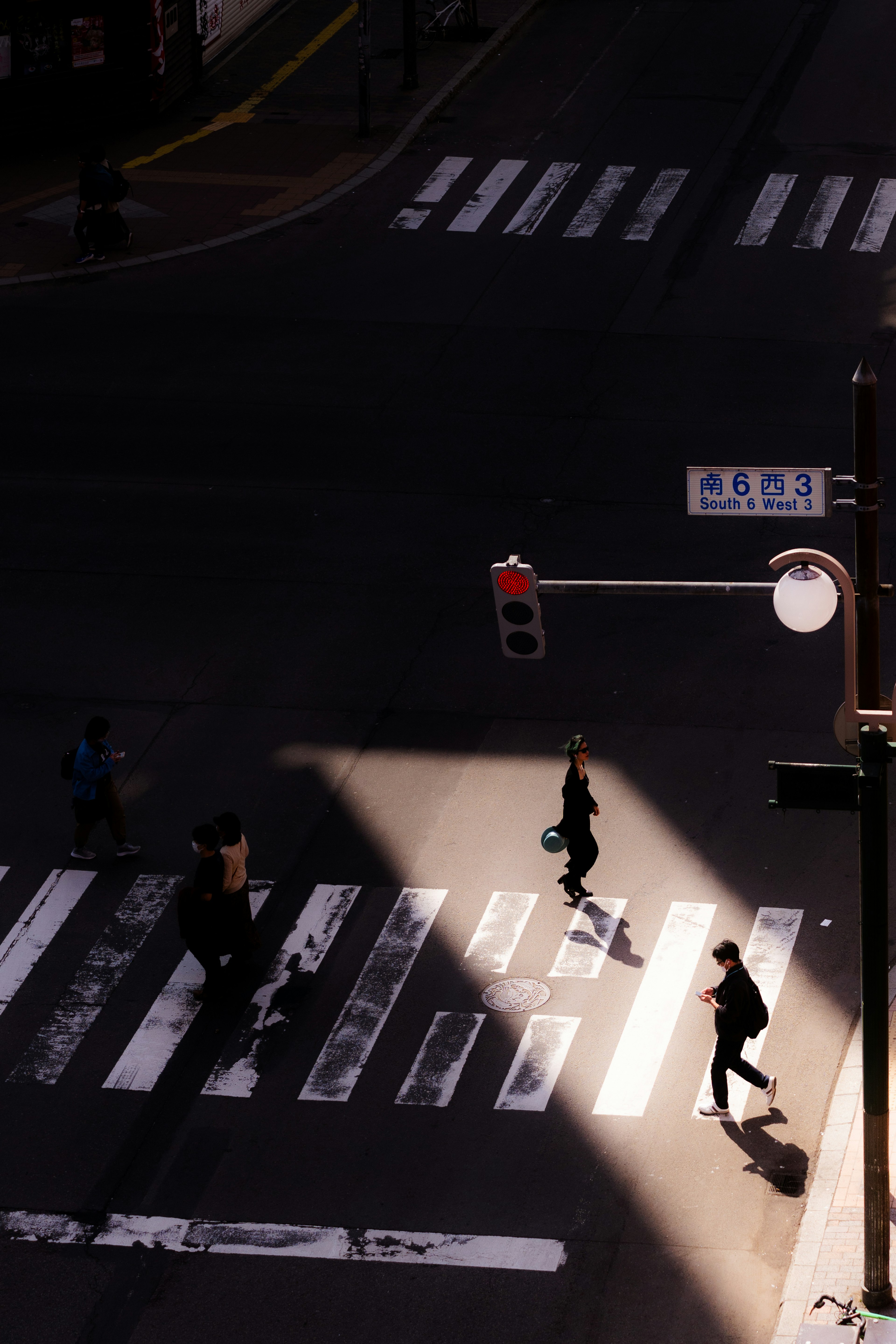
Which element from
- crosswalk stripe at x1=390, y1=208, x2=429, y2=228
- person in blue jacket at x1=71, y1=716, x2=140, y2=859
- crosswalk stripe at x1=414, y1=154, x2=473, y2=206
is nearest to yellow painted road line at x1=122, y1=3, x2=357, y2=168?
crosswalk stripe at x1=414, y1=154, x2=473, y2=206

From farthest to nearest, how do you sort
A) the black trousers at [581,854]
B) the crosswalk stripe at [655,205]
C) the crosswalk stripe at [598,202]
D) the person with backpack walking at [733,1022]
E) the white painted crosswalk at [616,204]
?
the crosswalk stripe at [598,202] < the crosswalk stripe at [655,205] < the white painted crosswalk at [616,204] < the black trousers at [581,854] < the person with backpack walking at [733,1022]

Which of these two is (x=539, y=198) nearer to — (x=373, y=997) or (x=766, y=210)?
(x=766, y=210)

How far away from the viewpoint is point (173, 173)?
114ft

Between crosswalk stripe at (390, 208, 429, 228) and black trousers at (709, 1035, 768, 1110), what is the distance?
21447 millimetres

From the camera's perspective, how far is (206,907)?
14781 mm

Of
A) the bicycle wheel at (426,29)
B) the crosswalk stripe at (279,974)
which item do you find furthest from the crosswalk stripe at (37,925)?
the bicycle wheel at (426,29)

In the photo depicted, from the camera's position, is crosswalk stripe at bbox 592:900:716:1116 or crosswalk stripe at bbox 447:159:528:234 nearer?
crosswalk stripe at bbox 592:900:716:1116

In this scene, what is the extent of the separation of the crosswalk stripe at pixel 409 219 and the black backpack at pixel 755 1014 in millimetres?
21201

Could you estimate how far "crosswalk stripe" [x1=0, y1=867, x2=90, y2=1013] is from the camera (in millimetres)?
15359

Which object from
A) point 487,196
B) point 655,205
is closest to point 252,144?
point 487,196

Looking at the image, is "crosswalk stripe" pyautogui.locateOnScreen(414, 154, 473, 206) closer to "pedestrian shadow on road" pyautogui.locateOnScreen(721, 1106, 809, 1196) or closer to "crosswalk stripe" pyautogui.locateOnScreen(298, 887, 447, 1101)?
"crosswalk stripe" pyautogui.locateOnScreen(298, 887, 447, 1101)

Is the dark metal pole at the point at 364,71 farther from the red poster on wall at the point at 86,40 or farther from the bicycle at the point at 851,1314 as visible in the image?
the bicycle at the point at 851,1314

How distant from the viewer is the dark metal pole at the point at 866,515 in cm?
1068

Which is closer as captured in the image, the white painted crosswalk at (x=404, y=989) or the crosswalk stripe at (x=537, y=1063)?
the crosswalk stripe at (x=537, y=1063)
